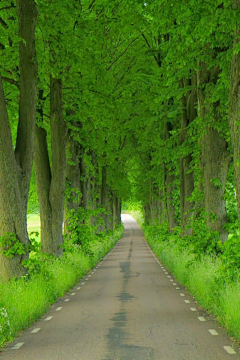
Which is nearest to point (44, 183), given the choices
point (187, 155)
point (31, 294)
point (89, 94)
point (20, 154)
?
point (89, 94)

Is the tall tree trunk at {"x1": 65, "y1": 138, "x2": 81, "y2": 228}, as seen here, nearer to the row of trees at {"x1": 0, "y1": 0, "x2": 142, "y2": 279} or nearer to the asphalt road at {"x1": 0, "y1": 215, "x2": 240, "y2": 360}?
the row of trees at {"x1": 0, "y1": 0, "x2": 142, "y2": 279}

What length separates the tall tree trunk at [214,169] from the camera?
18.1 m

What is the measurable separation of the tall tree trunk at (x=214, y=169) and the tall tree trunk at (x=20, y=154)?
6.34 metres

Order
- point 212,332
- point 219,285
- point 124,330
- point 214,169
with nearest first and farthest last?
1. point 212,332
2. point 124,330
3. point 219,285
4. point 214,169

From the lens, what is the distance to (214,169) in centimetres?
1811

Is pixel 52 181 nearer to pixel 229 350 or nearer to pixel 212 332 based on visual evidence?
pixel 212 332

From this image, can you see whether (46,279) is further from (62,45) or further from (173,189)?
(173,189)

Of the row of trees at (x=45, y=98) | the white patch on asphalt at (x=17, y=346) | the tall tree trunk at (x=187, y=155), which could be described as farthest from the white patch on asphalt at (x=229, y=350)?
the tall tree trunk at (x=187, y=155)

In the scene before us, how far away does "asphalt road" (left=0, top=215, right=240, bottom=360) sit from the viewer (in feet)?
28.1

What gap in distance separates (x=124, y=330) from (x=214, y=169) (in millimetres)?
8889

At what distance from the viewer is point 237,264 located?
41.5ft

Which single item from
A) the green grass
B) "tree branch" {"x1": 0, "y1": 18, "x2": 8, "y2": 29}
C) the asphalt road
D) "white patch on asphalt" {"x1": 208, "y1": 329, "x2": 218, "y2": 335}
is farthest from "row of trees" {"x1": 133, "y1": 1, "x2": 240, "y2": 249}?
the green grass

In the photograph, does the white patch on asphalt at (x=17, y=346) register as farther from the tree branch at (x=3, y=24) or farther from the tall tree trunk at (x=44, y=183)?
the tall tree trunk at (x=44, y=183)

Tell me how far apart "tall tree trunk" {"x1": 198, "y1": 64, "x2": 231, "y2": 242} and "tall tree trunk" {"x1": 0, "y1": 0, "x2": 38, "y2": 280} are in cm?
634
